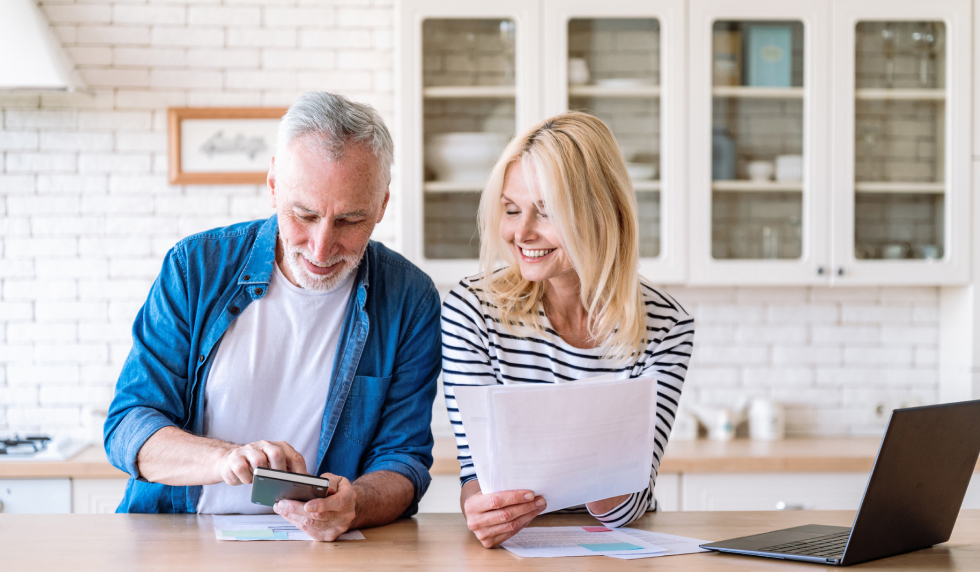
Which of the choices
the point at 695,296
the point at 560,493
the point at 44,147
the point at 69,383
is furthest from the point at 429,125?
the point at 560,493

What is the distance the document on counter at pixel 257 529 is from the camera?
135 cm

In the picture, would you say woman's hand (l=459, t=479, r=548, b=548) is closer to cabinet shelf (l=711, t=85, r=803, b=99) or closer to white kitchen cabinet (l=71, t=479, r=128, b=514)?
white kitchen cabinet (l=71, t=479, r=128, b=514)

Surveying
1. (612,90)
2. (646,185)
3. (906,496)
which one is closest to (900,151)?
(646,185)

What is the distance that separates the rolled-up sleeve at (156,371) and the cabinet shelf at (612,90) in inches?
66.9

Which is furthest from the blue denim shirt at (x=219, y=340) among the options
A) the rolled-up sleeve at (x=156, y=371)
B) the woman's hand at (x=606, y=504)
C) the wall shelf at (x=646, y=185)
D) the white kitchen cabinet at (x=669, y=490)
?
the wall shelf at (x=646, y=185)

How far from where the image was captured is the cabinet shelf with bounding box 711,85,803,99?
295 centimetres

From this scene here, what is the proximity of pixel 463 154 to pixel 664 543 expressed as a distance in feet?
5.99

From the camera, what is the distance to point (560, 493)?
1.33 metres

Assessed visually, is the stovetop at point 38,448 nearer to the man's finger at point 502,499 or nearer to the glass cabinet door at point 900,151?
the man's finger at point 502,499

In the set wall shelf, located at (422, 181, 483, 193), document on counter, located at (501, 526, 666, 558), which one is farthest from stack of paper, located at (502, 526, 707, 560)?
wall shelf, located at (422, 181, 483, 193)

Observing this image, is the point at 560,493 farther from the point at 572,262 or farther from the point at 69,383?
the point at 69,383

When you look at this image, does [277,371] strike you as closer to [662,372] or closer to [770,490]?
[662,372]

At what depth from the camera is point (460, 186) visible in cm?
291

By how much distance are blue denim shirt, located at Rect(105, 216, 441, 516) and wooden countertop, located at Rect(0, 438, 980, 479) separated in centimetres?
104
